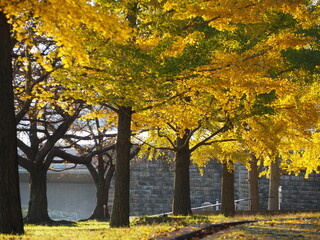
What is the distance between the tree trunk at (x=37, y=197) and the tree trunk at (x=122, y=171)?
25.9 ft

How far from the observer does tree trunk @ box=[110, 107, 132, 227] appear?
53.9 feet

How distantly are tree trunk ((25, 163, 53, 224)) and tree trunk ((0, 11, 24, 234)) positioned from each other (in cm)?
1175

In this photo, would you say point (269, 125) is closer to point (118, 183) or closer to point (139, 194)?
point (118, 183)

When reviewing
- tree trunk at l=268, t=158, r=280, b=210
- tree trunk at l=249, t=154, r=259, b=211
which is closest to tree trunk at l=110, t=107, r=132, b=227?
tree trunk at l=249, t=154, r=259, b=211

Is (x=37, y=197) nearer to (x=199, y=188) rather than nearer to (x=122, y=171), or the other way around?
(x=122, y=171)

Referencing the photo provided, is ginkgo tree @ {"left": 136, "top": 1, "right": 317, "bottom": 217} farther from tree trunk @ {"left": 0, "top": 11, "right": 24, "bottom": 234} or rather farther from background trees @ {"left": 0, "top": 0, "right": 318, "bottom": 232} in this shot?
tree trunk @ {"left": 0, "top": 11, "right": 24, "bottom": 234}

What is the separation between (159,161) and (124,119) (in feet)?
75.3

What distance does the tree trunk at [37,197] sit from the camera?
920 inches

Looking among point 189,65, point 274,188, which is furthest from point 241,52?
point 274,188

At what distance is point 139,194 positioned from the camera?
127ft

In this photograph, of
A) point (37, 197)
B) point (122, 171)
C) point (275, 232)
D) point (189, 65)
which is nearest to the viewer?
point (275, 232)

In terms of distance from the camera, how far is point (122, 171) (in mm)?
16469

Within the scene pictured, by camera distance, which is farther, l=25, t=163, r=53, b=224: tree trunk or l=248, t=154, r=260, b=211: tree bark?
l=248, t=154, r=260, b=211: tree bark

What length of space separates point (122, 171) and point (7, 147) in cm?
522
